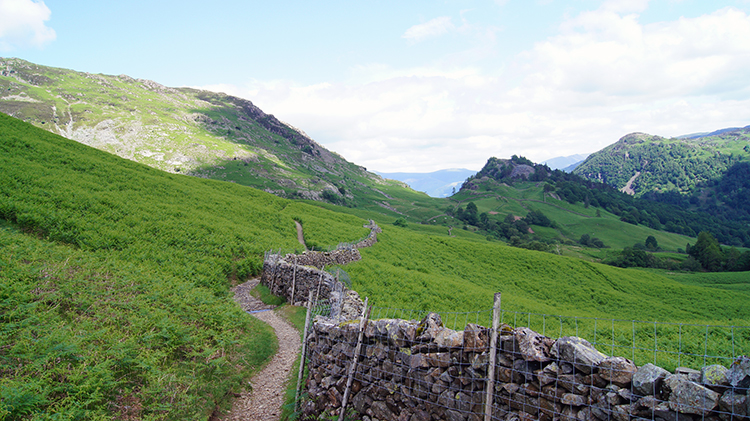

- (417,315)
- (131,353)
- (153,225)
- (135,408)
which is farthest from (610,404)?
(153,225)

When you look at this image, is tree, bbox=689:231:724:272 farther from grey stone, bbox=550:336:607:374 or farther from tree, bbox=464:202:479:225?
grey stone, bbox=550:336:607:374

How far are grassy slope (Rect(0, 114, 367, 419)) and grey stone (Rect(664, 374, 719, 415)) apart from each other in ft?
35.8

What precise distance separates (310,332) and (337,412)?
3.03 m

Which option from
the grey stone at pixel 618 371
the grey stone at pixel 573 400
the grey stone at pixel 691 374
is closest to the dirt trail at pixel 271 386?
the grey stone at pixel 573 400

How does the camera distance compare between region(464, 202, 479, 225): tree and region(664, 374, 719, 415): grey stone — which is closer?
region(664, 374, 719, 415): grey stone

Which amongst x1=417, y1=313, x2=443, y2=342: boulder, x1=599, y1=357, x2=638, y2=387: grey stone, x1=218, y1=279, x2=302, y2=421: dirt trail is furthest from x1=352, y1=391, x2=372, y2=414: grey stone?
x1=599, y1=357, x2=638, y2=387: grey stone

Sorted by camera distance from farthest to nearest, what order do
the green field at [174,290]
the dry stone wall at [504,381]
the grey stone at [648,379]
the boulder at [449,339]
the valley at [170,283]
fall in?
1. the valley at [170,283]
2. the green field at [174,290]
3. the boulder at [449,339]
4. the grey stone at [648,379]
5. the dry stone wall at [504,381]

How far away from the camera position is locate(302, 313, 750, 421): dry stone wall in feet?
16.3

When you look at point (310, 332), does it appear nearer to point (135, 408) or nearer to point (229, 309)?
point (135, 408)

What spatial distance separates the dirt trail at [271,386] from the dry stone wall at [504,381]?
171cm

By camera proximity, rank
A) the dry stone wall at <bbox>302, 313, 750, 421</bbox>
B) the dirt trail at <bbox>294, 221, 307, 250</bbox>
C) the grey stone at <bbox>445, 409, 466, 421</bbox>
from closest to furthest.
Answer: the dry stone wall at <bbox>302, 313, 750, 421</bbox>, the grey stone at <bbox>445, 409, 466, 421</bbox>, the dirt trail at <bbox>294, 221, 307, 250</bbox>

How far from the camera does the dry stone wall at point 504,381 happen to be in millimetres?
4965

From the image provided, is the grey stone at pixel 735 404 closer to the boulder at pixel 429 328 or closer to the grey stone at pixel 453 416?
the grey stone at pixel 453 416

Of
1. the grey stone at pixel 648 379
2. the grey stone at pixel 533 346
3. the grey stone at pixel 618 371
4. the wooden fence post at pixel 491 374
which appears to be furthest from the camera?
the wooden fence post at pixel 491 374
